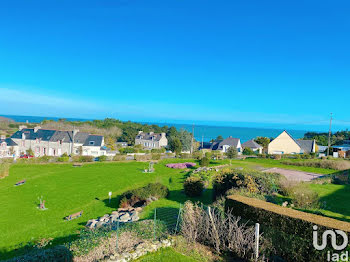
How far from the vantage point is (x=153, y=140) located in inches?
2648

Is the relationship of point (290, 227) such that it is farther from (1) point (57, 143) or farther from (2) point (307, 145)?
(2) point (307, 145)

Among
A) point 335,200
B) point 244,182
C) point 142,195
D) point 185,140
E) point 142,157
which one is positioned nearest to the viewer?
point 244,182

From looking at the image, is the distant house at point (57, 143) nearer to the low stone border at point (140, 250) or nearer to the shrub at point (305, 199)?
the shrub at point (305, 199)

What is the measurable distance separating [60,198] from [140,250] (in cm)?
1262

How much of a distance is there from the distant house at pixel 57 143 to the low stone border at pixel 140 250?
40975 millimetres

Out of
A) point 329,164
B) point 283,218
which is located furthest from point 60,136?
point 283,218

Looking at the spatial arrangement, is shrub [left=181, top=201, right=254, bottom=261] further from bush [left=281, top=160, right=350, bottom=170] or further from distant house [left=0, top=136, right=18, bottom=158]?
distant house [left=0, top=136, right=18, bottom=158]

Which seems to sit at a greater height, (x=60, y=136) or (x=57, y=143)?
(x=60, y=136)

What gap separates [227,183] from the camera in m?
14.6

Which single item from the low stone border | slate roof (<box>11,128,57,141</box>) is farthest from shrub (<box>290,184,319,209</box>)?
slate roof (<box>11,128,57,141</box>)

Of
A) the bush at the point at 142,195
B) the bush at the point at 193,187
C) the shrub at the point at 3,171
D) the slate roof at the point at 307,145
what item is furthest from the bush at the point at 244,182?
the slate roof at the point at 307,145

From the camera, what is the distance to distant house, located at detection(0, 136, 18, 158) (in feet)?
150

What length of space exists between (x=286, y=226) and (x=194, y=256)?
3131 millimetres

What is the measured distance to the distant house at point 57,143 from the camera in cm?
4716
